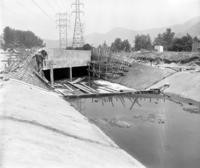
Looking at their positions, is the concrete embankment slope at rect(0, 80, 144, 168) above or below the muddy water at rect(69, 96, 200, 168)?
above

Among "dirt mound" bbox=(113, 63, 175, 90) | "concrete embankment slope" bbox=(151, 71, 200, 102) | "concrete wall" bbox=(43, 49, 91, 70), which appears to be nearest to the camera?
"concrete embankment slope" bbox=(151, 71, 200, 102)

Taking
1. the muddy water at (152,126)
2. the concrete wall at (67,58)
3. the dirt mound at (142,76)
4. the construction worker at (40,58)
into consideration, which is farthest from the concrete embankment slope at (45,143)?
the concrete wall at (67,58)

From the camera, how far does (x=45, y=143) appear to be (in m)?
7.43

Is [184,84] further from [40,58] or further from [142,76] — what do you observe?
[40,58]

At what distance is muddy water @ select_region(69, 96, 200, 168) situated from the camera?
10.1 metres

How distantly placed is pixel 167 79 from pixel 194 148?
15.0m

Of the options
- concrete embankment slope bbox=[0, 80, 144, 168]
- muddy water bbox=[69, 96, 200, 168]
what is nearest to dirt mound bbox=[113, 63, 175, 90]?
muddy water bbox=[69, 96, 200, 168]

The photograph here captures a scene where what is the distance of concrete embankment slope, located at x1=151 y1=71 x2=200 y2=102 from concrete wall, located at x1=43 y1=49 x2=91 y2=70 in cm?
1190

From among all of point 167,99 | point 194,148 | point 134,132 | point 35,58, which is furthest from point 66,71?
point 194,148

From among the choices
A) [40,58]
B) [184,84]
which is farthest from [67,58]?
[184,84]

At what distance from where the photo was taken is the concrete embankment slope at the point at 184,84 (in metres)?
20.5

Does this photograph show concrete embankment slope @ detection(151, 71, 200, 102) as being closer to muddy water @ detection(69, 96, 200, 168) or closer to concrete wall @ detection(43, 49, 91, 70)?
muddy water @ detection(69, 96, 200, 168)

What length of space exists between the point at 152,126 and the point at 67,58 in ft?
65.3

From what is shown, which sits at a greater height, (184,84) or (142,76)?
(142,76)
